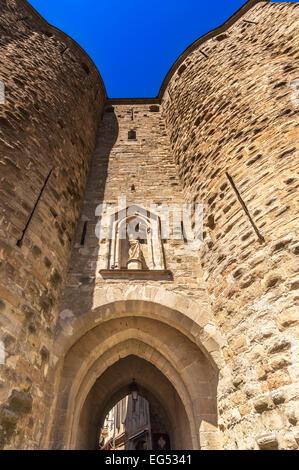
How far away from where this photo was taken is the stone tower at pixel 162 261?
10.2 ft

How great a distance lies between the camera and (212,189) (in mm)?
4984

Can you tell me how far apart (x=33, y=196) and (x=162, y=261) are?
2392mm

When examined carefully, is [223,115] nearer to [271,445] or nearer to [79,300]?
[79,300]

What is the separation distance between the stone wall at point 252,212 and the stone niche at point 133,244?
0.87 meters

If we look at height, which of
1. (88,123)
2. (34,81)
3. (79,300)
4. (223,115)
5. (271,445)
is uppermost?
(88,123)

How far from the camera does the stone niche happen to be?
186 inches

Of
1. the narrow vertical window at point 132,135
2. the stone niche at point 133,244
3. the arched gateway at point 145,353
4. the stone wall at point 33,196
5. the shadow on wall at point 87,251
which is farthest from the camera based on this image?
the narrow vertical window at point 132,135

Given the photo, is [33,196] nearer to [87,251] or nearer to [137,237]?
[87,251]

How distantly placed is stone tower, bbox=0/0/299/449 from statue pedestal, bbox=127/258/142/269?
0.07ft

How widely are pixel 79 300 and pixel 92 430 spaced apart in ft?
11.1

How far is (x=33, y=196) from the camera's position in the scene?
4328 mm

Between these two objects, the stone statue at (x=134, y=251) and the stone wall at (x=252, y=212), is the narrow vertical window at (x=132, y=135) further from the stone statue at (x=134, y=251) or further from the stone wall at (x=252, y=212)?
the stone statue at (x=134, y=251)

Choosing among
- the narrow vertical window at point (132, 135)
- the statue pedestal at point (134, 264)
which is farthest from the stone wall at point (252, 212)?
the narrow vertical window at point (132, 135)

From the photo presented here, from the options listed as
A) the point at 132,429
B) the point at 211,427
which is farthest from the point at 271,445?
the point at 132,429
